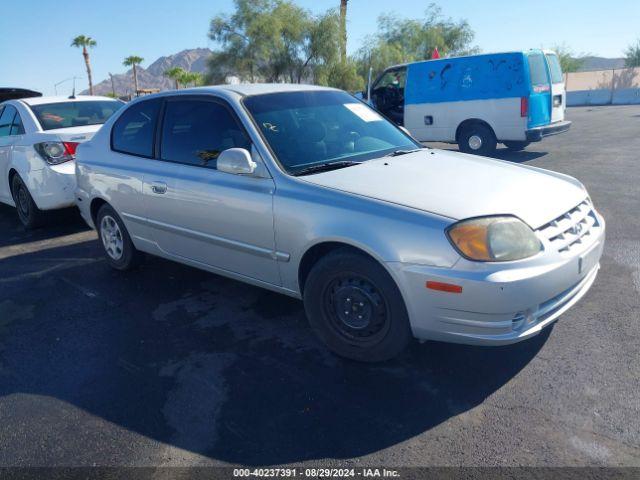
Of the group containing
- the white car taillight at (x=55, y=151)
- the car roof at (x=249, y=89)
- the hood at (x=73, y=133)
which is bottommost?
the white car taillight at (x=55, y=151)

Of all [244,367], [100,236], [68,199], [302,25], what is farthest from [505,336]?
[302,25]

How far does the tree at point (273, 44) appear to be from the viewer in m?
33.5

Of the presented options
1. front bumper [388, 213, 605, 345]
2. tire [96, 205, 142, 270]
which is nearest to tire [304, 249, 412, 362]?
front bumper [388, 213, 605, 345]

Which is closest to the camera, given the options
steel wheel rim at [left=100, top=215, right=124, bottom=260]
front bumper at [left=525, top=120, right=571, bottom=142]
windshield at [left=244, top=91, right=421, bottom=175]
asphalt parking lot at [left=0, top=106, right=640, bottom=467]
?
asphalt parking lot at [left=0, top=106, right=640, bottom=467]

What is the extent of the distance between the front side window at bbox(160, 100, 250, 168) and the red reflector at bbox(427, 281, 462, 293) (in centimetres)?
170

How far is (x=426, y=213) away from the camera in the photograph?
288cm

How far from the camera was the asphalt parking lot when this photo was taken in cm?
257

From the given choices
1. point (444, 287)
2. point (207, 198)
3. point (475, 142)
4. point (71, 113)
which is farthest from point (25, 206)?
point (475, 142)

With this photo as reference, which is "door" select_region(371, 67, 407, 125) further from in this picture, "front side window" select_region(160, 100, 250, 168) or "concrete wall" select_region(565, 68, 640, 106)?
"concrete wall" select_region(565, 68, 640, 106)

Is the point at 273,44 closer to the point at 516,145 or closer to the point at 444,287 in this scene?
the point at 516,145

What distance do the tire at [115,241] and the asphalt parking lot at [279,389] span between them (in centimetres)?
46

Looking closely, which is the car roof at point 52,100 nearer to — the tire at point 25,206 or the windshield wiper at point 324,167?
the tire at point 25,206

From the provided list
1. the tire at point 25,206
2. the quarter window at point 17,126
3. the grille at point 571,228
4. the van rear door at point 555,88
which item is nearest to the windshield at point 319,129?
the grille at point 571,228

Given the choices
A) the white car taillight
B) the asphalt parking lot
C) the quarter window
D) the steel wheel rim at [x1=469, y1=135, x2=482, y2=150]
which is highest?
the quarter window
